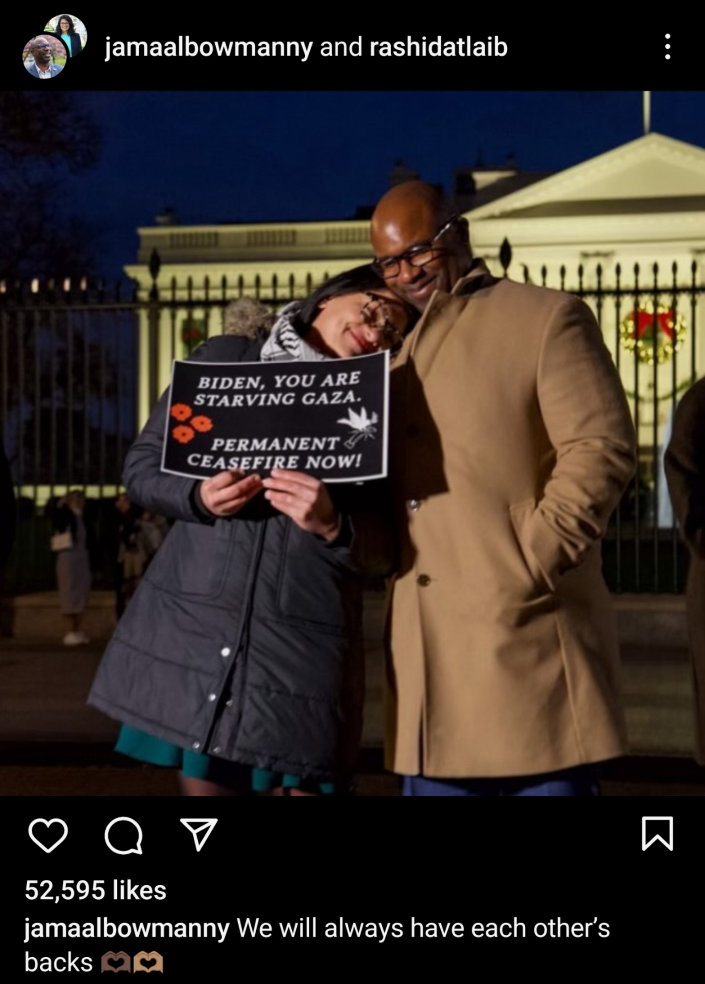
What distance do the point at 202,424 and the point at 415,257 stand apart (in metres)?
0.51

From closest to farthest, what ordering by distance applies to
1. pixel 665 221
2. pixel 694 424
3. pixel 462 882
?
1. pixel 462 882
2. pixel 694 424
3. pixel 665 221

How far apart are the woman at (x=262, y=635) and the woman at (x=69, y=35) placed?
232 centimetres

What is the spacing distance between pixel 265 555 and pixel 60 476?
3063 cm

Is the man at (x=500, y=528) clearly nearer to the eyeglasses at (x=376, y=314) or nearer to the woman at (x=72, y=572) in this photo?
the eyeglasses at (x=376, y=314)

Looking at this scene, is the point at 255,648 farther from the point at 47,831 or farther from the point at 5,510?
the point at 5,510

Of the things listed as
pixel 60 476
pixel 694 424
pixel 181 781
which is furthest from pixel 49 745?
pixel 60 476

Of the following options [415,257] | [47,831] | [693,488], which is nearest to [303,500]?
[415,257]

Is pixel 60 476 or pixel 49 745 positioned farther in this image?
pixel 60 476

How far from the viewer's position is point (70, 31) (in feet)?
16.5

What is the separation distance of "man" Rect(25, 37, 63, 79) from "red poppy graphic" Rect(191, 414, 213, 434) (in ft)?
9.04

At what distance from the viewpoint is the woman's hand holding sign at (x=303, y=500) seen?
9.35 ft

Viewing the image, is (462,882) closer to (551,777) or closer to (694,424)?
(551,777)

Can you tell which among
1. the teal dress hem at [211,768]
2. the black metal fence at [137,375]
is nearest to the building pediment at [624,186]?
the black metal fence at [137,375]

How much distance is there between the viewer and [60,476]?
33062mm
